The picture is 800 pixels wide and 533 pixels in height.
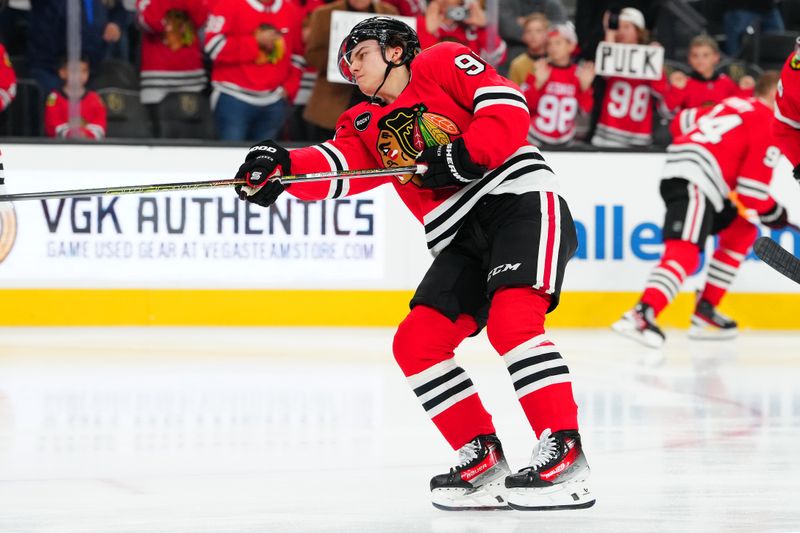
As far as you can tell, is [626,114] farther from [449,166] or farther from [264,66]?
[449,166]

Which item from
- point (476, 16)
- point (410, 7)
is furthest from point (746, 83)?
point (410, 7)

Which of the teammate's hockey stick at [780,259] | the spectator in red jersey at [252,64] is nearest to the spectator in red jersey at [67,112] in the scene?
the spectator in red jersey at [252,64]

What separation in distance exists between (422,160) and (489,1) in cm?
422

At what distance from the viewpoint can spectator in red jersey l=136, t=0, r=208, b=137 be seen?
6.34m

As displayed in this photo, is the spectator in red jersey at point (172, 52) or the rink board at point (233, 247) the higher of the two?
the spectator in red jersey at point (172, 52)

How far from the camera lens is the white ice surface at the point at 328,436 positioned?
2652 mm

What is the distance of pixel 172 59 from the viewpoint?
6430 millimetres

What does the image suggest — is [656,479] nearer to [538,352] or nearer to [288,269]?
[538,352]

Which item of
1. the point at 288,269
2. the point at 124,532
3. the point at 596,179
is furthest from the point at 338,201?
the point at 124,532

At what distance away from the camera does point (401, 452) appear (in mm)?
3367

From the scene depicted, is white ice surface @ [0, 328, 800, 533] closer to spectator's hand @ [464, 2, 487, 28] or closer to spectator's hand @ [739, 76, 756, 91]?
spectator's hand @ [739, 76, 756, 91]

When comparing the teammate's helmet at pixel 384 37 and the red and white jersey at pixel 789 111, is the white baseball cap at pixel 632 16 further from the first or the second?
the teammate's helmet at pixel 384 37

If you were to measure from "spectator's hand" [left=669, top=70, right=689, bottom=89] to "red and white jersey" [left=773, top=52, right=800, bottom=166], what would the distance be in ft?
11.0

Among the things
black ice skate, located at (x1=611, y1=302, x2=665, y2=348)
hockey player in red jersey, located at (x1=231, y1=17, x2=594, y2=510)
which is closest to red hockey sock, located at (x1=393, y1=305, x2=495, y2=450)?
hockey player in red jersey, located at (x1=231, y1=17, x2=594, y2=510)
